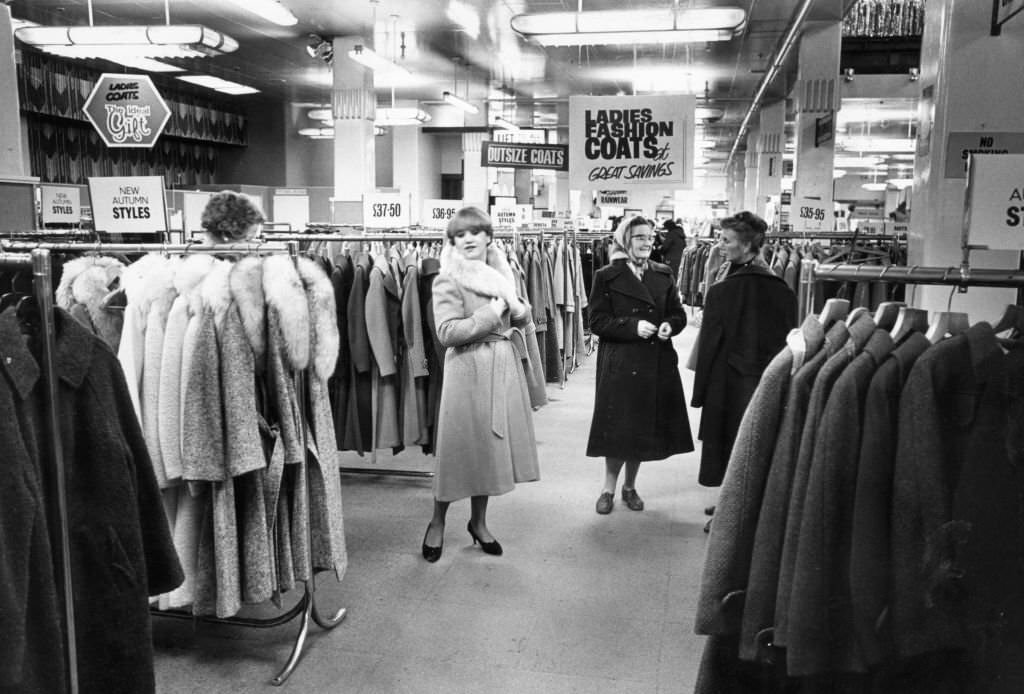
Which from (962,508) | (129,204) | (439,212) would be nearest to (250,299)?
(962,508)

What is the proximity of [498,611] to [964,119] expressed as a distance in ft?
9.83

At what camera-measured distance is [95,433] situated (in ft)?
6.83

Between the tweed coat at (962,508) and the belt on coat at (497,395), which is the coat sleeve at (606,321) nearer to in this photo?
the belt on coat at (497,395)

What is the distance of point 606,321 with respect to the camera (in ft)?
16.4

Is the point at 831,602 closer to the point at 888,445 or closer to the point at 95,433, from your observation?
the point at 888,445

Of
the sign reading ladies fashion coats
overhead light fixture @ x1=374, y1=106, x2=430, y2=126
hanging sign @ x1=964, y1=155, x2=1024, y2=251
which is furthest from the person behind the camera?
overhead light fixture @ x1=374, y1=106, x2=430, y2=126

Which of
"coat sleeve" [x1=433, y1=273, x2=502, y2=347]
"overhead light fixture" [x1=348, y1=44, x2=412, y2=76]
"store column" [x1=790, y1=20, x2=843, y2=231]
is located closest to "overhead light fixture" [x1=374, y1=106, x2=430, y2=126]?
"overhead light fixture" [x1=348, y1=44, x2=412, y2=76]

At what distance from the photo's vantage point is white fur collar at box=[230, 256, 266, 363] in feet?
10.3

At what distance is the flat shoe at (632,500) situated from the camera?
210 inches

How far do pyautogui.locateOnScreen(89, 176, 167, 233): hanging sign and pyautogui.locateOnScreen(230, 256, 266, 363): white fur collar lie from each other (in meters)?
2.66

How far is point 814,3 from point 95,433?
36.0 feet

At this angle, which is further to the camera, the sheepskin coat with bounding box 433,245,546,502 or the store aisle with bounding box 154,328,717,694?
the sheepskin coat with bounding box 433,245,546,502

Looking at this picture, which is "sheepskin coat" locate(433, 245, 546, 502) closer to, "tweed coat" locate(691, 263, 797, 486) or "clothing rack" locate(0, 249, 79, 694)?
"tweed coat" locate(691, 263, 797, 486)

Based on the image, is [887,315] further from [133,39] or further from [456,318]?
[133,39]
